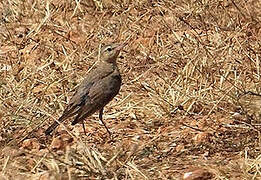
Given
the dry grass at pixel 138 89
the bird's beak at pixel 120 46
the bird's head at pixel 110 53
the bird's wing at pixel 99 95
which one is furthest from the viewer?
the bird's head at pixel 110 53


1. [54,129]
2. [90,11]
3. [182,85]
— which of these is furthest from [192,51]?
[90,11]

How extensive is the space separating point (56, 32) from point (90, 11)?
0.75 meters

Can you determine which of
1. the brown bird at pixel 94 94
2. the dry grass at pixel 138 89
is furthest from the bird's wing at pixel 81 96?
the dry grass at pixel 138 89

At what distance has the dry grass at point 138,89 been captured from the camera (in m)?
4.81

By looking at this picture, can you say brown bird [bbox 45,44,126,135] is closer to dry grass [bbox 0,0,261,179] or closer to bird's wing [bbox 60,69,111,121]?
bird's wing [bbox 60,69,111,121]

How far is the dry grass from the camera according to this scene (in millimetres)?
4814

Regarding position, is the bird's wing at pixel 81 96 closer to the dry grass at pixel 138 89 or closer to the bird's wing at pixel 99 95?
the bird's wing at pixel 99 95

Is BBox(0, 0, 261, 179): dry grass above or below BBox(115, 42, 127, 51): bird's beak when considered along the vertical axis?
below

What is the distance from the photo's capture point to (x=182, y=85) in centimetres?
635

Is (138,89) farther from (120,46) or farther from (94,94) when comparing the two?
(94,94)

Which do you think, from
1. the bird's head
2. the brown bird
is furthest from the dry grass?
the bird's head

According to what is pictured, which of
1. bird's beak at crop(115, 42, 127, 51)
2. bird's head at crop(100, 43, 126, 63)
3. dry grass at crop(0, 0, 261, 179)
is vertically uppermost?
bird's beak at crop(115, 42, 127, 51)

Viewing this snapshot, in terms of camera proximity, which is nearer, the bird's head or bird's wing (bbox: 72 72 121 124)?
bird's wing (bbox: 72 72 121 124)

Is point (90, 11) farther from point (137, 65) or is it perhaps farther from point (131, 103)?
point (131, 103)
